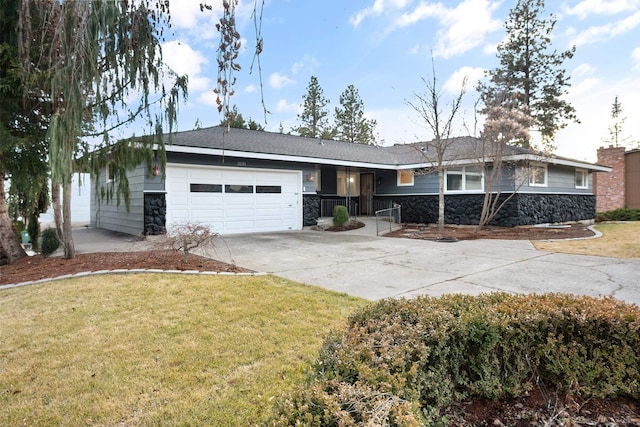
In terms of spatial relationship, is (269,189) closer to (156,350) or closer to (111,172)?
(111,172)

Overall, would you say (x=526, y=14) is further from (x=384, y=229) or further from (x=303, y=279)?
(x=303, y=279)

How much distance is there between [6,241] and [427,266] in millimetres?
8531

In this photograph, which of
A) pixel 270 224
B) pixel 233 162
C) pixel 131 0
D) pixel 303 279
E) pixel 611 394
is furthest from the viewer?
pixel 270 224

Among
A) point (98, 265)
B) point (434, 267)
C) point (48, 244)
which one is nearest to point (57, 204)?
point (48, 244)

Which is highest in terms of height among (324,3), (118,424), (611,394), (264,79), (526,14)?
(526,14)

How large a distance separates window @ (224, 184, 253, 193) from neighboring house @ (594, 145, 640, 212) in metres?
19.0

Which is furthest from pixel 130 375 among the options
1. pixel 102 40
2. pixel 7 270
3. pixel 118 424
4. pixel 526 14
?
pixel 526 14

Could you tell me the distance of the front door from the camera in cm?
1770

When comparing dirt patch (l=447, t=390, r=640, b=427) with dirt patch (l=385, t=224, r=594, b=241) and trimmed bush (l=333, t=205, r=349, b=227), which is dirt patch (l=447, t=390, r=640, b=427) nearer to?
dirt patch (l=385, t=224, r=594, b=241)

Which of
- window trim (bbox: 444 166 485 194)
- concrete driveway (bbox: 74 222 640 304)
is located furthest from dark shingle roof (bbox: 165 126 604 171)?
concrete driveway (bbox: 74 222 640 304)

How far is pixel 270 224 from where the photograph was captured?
41.2ft

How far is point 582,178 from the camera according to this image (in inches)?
669

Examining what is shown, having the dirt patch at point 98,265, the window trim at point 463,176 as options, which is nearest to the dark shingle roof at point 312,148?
the window trim at point 463,176

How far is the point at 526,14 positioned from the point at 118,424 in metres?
26.2
